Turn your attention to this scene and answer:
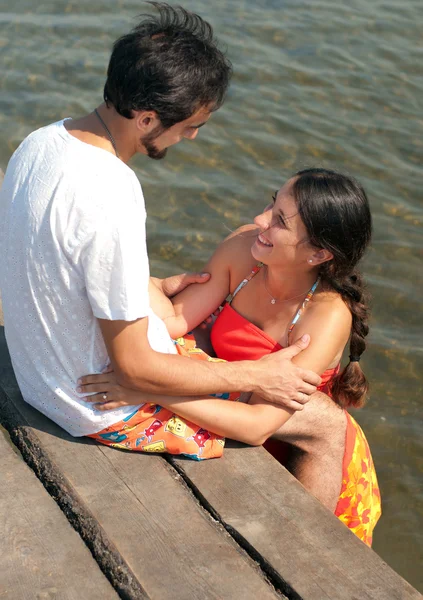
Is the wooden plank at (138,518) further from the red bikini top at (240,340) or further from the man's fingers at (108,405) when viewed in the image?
the red bikini top at (240,340)

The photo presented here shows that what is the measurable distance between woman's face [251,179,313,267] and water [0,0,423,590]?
1778 mm

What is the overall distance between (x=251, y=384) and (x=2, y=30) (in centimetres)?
620

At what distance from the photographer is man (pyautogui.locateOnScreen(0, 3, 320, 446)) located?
261cm

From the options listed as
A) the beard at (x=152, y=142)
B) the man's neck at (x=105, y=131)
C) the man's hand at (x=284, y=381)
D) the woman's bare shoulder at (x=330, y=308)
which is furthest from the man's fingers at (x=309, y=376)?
the man's neck at (x=105, y=131)

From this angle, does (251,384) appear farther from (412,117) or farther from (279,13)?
(279,13)

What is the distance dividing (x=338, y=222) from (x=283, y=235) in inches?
9.4

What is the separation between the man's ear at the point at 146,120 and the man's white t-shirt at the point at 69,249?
0.55ft

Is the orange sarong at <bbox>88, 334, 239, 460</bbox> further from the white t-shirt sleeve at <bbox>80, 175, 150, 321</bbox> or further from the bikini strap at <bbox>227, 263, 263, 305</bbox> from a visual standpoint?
the bikini strap at <bbox>227, 263, 263, 305</bbox>

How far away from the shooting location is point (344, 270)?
3.53 m

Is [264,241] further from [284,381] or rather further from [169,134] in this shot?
[169,134]

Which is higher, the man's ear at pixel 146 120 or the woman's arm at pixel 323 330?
the man's ear at pixel 146 120

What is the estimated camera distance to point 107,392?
299 centimetres

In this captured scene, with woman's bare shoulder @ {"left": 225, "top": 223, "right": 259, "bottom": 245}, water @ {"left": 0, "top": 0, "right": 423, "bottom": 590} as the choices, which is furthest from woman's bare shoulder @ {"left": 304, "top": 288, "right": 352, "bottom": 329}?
water @ {"left": 0, "top": 0, "right": 423, "bottom": 590}

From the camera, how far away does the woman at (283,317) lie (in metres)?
3.17
